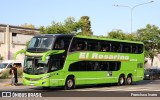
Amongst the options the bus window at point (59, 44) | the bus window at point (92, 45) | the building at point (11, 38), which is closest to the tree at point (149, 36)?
the building at point (11, 38)

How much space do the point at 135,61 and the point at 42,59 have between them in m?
12.2

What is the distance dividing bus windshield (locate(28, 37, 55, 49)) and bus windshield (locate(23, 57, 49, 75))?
94 cm

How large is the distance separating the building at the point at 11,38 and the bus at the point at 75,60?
33.8 metres

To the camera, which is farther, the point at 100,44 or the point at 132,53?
the point at 132,53

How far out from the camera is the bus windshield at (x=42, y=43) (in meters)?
26.7

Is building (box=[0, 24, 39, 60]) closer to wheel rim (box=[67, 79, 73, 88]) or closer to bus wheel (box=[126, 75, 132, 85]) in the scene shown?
bus wheel (box=[126, 75, 132, 85])

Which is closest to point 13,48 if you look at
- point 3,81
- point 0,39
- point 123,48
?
point 0,39

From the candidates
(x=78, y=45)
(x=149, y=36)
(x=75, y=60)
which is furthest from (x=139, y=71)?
(x=149, y=36)

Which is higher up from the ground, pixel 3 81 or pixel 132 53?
pixel 132 53

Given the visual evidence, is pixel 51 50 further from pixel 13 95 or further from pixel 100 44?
pixel 13 95

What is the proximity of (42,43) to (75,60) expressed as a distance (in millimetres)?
2780

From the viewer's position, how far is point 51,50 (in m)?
26.4

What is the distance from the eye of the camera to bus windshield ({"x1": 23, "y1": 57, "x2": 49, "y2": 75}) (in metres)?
26.3

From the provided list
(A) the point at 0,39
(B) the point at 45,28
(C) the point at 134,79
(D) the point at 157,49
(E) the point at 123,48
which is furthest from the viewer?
(D) the point at 157,49
